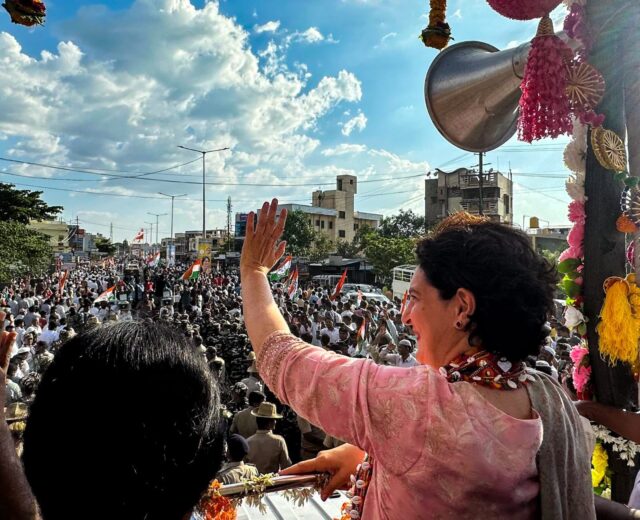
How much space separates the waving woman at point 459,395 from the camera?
3.87ft

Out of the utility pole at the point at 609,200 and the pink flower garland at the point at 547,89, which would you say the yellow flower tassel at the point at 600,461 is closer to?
the utility pole at the point at 609,200

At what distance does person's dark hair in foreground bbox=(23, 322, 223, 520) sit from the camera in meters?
0.85

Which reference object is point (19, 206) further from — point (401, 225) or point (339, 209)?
point (339, 209)

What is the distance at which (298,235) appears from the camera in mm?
47688

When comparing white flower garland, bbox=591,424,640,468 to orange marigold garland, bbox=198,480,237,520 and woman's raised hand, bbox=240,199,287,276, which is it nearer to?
orange marigold garland, bbox=198,480,237,520

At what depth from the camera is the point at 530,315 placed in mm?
1298

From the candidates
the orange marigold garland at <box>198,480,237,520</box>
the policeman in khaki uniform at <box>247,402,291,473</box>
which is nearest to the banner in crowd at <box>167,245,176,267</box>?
the policeman in khaki uniform at <box>247,402,291,473</box>

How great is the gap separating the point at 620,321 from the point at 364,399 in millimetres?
1636

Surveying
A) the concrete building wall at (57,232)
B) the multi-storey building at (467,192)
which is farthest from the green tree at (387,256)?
the concrete building wall at (57,232)

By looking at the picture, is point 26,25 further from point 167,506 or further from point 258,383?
point 167,506

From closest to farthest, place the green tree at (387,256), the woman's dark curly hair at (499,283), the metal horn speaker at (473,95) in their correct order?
the woman's dark curly hair at (499,283) < the metal horn speaker at (473,95) < the green tree at (387,256)

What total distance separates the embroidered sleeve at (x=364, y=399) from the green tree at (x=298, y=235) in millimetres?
45591

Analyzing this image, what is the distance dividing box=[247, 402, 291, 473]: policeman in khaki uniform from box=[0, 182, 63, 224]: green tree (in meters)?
26.0

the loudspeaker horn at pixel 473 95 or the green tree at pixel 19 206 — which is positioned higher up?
the green tree at pixel 19 206
